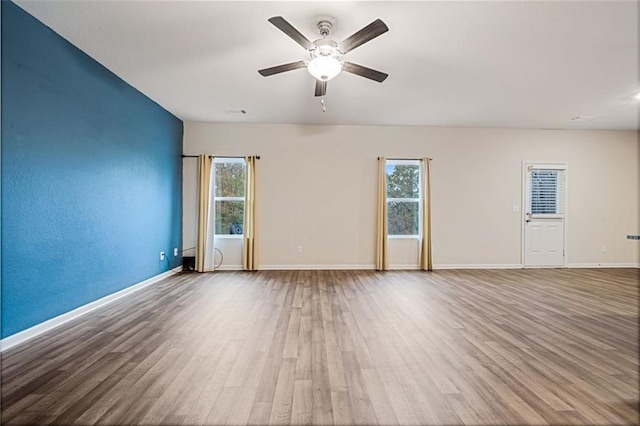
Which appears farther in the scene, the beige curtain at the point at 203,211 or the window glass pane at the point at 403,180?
the window glass pane at the point at 403,180

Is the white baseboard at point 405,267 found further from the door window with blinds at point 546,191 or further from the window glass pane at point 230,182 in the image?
the window glass pane at point 230,182

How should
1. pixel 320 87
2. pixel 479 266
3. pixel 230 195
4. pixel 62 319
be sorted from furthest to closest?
pixel 479 266, pixel 230 195, pixel 320 87, pixel 62 319

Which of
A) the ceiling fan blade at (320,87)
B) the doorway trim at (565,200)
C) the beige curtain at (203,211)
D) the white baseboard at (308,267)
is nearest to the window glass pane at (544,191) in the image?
the doorway trim at (565,200)

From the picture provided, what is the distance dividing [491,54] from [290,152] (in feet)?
11.4

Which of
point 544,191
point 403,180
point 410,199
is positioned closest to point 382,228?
point 410,199

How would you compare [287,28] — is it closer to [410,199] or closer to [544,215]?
[410,199]

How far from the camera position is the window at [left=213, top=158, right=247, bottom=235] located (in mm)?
5642

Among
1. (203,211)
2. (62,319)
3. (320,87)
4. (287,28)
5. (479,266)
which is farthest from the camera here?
(479,266)

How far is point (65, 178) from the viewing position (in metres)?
2.85

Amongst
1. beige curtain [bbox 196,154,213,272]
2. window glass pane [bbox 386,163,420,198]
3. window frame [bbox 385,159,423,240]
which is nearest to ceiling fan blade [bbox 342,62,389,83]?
window frame [bbox 385,159,423,240]

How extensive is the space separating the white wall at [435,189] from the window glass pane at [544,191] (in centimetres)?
30

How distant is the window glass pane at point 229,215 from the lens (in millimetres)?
5645

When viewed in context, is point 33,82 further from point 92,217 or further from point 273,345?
point 273,345

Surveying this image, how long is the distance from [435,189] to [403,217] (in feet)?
2.68
